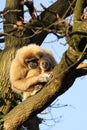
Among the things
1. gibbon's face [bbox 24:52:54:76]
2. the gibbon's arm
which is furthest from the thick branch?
gibbon's face [bbox 24:52:54:76]

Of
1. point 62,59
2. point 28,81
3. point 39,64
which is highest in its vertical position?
point 62,59

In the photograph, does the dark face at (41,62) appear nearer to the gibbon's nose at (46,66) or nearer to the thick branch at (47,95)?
the gibbon's nose at (46,66)

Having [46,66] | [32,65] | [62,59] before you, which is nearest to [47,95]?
[62,59]

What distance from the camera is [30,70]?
25.1 feet

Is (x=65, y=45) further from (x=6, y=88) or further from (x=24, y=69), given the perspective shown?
(x=6, y=88)

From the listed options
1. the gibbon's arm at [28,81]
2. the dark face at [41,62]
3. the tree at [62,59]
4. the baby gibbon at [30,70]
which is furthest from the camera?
the dark face at [41,62]

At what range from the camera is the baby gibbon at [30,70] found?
7.39m

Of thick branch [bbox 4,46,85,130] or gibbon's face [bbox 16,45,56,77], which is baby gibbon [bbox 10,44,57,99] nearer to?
gibbon's face [bbox 16,45,56,77]

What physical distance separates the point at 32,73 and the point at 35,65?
0.14 m

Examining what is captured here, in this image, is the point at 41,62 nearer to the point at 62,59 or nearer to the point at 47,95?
the point at 47,95

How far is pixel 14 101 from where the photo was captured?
8695 mm

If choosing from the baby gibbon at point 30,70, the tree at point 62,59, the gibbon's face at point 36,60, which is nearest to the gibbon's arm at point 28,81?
the baby gibbon at point 30,70

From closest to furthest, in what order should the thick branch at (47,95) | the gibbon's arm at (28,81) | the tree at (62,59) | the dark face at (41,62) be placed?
the tree at (62,59) → the thick branch at (47,95) → the gibbon's arm at (28,81) → the dark face at (41,62)

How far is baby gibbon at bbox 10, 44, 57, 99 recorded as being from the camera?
24.3ft
